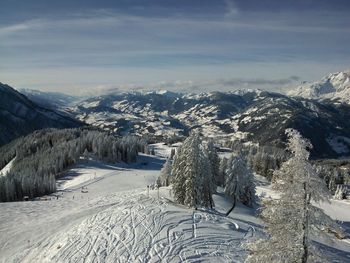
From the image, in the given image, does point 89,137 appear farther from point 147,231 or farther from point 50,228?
point 147,231

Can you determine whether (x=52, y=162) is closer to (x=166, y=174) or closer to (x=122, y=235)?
(x=166, y=174)

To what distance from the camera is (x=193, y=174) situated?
63.9 metres

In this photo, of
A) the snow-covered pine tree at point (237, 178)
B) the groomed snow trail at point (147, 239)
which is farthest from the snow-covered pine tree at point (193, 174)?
the snow-covered pine tree at point (237, 178)

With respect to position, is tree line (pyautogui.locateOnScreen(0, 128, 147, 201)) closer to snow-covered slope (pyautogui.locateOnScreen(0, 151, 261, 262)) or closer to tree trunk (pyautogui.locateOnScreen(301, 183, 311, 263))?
snow-covered slope (pyautogui.locateOnScreen(0, 151, 261, 262))

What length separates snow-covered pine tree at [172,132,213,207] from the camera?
209ft

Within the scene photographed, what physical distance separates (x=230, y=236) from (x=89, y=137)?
524 ft

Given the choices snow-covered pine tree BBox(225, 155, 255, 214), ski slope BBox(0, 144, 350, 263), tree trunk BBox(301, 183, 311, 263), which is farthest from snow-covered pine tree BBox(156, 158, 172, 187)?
tree trunk BBox(301, 183, 311, 263)

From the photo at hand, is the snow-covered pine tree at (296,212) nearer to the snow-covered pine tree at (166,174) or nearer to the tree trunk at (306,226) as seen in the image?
the tree trunk at (306,226)

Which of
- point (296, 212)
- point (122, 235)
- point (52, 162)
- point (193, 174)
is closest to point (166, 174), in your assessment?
point (193, 174)

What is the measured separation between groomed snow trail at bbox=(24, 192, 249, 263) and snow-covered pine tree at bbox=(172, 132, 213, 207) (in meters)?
7.32

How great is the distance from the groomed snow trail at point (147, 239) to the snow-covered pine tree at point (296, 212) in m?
19.6

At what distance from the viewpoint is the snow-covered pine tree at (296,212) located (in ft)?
67.2

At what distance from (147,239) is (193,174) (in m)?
21.6

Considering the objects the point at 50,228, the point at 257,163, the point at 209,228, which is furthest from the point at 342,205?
the point at 50,228
